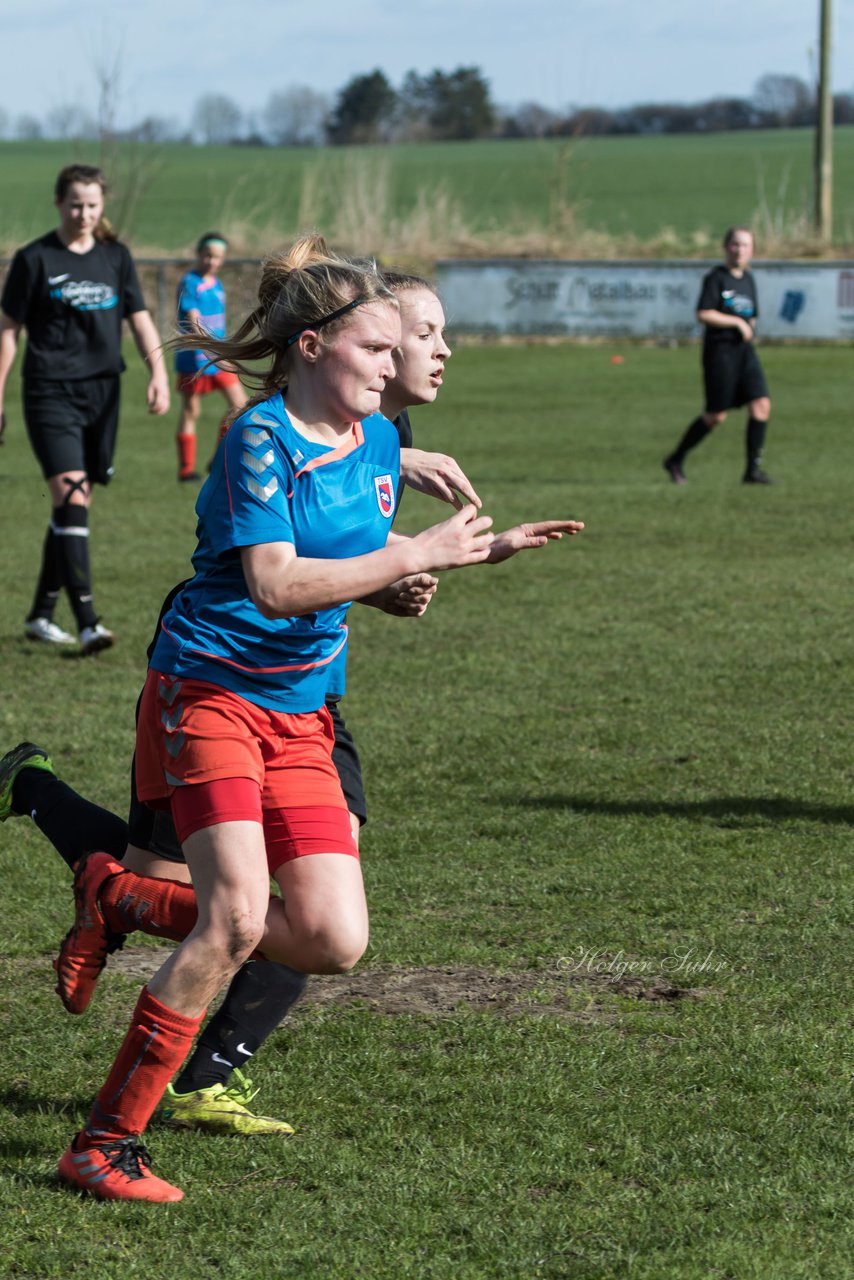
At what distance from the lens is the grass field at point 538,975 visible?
312 cm

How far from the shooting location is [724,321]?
45.7 feet

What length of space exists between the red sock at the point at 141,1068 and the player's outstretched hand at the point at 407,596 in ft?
3.21

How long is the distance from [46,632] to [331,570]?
5.89 metres

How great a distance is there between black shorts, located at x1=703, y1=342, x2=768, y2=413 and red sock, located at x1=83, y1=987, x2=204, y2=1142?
1159 cm

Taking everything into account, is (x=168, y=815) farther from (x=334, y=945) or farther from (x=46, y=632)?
(x=46, y=632)

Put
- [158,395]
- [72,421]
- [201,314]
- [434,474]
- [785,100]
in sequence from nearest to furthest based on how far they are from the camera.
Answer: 1. [434,474]
2. [158,395]
3. [72,421]
4. [201,314]
5. [785,100]

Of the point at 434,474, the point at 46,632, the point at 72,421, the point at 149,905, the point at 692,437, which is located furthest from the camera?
the point at 692,437

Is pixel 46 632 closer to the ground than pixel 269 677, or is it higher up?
closer to the ground

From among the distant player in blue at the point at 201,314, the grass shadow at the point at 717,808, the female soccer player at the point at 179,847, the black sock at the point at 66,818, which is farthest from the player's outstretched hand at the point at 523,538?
the distant player in blue at the point at 201,314

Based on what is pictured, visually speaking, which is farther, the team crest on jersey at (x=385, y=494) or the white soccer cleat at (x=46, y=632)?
the white soccer cleat at (x=46, y=632)

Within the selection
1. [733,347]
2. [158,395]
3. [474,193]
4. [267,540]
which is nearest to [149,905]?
[267,540]

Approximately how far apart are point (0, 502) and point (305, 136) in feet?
286

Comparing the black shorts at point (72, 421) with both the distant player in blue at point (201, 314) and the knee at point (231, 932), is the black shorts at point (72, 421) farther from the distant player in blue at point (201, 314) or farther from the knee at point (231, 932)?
the distant player in blue at point (201, 314)

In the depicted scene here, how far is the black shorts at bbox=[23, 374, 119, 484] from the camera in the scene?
8281 mm
